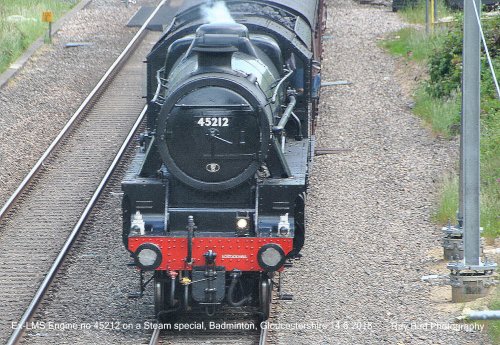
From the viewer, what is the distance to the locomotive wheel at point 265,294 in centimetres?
1002

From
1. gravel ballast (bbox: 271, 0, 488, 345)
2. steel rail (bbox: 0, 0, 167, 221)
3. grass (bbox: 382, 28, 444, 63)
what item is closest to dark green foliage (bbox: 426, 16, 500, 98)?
gravel ballast (bbox: 271, 0, 488, 345)

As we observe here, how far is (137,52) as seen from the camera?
2245 centimetres

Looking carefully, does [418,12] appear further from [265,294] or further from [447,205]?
[265,294]

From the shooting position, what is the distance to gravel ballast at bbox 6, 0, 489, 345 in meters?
9.99

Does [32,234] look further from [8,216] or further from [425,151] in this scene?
[425,151]

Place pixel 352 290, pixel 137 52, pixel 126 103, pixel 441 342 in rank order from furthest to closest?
pixel 137 52, pixel 126 103, pixel 352 290, pixel 441 342

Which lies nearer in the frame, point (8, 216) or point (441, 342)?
point (441, 342)

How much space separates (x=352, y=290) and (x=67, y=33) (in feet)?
49.4

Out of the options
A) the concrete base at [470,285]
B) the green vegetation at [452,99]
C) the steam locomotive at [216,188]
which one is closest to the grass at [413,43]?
the green vegetation at [452,99]

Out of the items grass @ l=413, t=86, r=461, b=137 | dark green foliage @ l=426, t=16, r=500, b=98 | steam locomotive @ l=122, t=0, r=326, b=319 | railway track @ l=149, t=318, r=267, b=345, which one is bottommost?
railway track @ l=149, t=318, r=267, b=345

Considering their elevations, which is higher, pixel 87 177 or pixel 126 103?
pixel 126 103

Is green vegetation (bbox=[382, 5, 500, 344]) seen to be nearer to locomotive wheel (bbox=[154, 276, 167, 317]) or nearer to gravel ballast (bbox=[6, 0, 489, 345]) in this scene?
gravel ballast (bbox=[6, 0, 489, 345])

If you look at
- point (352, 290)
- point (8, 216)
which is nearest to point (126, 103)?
point (8, 216)

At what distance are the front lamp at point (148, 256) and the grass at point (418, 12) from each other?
17.0 metres
